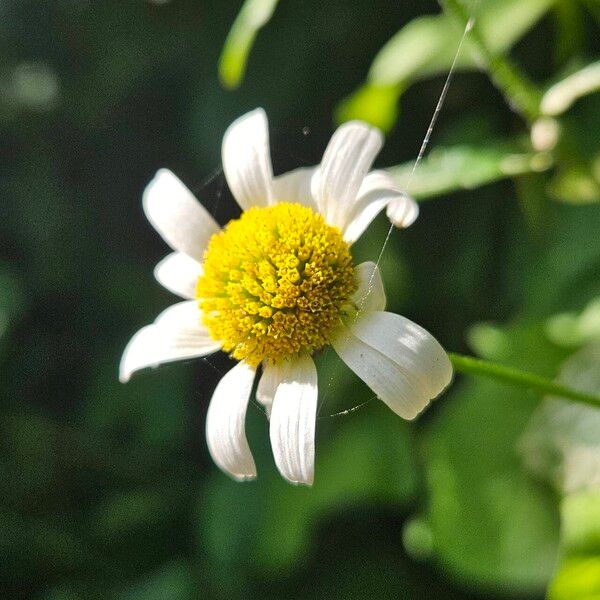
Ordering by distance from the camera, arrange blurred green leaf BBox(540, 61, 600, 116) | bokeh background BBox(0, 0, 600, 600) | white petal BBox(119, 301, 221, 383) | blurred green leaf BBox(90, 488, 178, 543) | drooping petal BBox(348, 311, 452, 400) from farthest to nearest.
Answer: blurred green leaf BBox(90, 488, 178, 543)
bokeh background BBox(0, 0, 600, 600)
blurred green leaf BBox(540, 61, 600, 116)
white petal BBox(119, 301, 221, 383)
drooping petal BBox(348, 311, 452, 400)

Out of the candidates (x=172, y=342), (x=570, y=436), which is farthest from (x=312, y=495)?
(x=172, y=342)

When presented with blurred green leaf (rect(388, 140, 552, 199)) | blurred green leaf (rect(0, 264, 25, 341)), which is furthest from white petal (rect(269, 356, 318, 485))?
blurred green leaf (rect(0, 264, 25, 341))

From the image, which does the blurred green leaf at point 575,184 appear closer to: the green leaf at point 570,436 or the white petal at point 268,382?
the green leaf at point 570,436

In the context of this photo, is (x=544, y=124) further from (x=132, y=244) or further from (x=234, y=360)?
(x=132, y=244)

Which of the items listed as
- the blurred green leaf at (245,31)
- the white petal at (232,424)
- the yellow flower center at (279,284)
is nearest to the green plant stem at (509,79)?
the blurred green leaf at (245,31)

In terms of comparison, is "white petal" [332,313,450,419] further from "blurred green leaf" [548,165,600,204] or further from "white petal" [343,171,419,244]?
"blurred green leaf" [548,165,600,204]

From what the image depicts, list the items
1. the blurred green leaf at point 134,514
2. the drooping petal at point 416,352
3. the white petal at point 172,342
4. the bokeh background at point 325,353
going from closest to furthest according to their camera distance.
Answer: the drooping petal at point 416,352
the white petal at point 172,342
the bokeh background at point 325,353
the blurred green leaf at point 134,514
